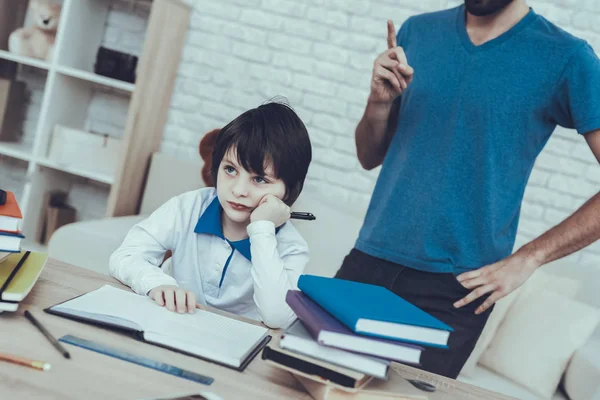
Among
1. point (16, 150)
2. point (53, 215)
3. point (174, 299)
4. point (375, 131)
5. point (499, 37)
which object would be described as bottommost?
point (53, 215)

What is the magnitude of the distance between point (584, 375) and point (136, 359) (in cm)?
166

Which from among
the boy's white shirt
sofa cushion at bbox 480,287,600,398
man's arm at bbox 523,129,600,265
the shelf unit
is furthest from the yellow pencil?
the shelf unit

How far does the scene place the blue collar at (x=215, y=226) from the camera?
1207 mm

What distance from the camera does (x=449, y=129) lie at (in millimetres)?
1313

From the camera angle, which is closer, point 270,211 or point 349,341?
point 349,341

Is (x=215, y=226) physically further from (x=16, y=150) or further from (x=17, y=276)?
(x=16, y=150)

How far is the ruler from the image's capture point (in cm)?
74

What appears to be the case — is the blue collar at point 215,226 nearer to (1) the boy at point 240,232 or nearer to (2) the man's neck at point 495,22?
(1) the boy at point 240,232

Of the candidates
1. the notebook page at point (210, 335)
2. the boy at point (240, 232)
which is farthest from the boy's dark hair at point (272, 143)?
the notebook page at point (210, 335)

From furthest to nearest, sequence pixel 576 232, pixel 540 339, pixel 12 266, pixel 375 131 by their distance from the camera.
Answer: pixel 540 339
pixel 375 131
pixel 576 232
pixel 12 266

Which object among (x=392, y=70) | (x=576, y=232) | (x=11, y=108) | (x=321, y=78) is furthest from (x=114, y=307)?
(x=11, y=108)

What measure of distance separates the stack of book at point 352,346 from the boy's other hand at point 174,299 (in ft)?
0.82

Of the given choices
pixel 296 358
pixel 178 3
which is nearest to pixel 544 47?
pixel 296 358

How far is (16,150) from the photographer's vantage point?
9.16 ft
